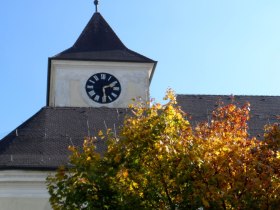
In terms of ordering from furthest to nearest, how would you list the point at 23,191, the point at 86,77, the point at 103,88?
the point at 86,77, the point at 103,88, the point at 23,191

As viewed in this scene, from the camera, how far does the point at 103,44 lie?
29438mm

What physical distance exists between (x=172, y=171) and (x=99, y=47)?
664 inches

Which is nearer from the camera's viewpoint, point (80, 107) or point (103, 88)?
point (80, 107)

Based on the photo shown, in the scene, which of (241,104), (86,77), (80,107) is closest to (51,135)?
(80,107)

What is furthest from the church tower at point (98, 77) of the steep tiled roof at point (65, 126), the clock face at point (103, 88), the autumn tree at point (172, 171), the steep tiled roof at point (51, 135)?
the autumn tree at point (172, 171)

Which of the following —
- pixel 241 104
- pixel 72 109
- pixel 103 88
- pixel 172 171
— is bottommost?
pixel 172 171

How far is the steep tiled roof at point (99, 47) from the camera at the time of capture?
28344mm

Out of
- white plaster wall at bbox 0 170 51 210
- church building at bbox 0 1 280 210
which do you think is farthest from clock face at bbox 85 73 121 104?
white plaster wall at bbox 0 170 51 210

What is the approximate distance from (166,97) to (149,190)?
214cm

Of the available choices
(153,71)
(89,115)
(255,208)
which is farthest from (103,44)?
(255,208)

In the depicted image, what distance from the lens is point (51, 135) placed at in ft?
73.0

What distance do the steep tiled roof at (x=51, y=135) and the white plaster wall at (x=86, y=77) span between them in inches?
134

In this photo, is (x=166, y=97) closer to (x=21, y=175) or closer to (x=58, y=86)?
(x=21, y=175)

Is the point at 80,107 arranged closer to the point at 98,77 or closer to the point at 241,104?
the point at 98,77
